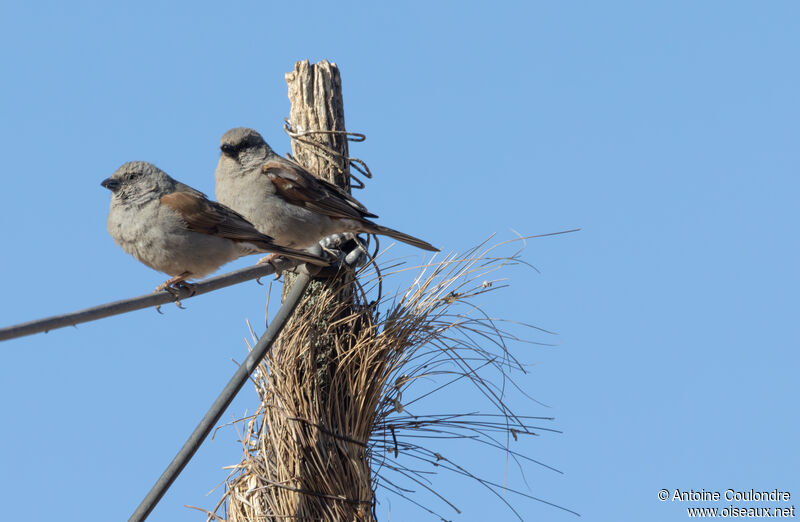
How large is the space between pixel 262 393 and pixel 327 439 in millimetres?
413

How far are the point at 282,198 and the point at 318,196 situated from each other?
30cm

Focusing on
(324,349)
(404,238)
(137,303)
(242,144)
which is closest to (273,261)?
(324,349)

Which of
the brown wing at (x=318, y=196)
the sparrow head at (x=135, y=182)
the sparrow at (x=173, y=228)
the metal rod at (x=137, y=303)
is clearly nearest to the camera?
the metal rod at (x=137, y=303)

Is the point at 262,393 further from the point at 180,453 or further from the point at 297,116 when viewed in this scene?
the point at 297,116

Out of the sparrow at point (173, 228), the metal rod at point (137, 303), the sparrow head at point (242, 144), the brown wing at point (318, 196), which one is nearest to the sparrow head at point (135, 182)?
the sparrow at point (173, 228)

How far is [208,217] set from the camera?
446 centimetres

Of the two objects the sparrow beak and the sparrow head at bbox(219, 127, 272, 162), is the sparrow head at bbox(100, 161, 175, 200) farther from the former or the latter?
the sparrow head at bbox(219, 127, 272, 162)

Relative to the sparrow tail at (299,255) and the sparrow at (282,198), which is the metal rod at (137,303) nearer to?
the sparrow tail at (299,255)

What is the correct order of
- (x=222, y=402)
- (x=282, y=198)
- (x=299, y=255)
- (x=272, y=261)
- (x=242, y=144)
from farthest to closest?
(x=242, y=144) < (x=282, y=198) < (x=272, y=261) < (x=299, y=255) < (x=222, y=402)

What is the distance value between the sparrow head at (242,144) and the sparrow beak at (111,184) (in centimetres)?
107

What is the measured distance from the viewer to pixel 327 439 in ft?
14.0

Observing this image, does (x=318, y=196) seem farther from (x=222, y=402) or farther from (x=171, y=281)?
(x=222, y=402)

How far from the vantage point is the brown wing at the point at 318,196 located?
4.97 m

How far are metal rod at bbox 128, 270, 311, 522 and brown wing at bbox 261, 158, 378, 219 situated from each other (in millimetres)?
532
